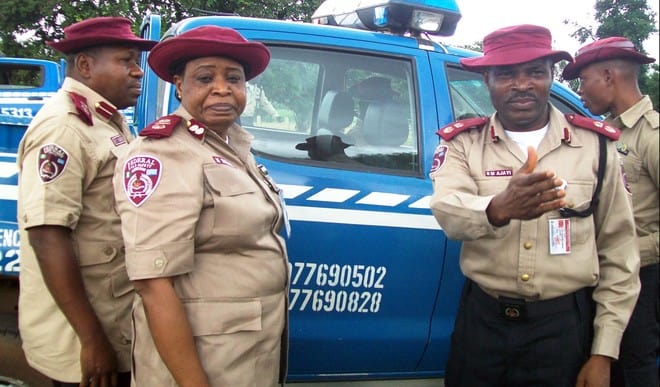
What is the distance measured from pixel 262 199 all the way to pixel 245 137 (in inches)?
9.1

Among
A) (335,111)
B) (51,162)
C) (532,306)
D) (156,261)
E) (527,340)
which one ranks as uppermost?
(335,111)

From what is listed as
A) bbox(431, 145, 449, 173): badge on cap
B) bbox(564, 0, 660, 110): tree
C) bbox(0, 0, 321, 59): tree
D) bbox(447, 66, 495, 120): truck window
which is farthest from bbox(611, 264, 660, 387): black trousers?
bbox(0, 0, 321, 59): tree

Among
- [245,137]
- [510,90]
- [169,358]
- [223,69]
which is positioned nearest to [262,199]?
[245,137]

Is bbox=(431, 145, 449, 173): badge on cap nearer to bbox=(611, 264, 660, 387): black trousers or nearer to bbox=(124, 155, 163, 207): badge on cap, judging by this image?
bbox=(124, 155, 163, 207): badge on cap

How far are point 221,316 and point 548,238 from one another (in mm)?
1030

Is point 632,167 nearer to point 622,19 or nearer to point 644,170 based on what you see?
point 644,170

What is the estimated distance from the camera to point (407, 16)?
2.63 m

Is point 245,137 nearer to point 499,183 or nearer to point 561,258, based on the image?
point 499,183

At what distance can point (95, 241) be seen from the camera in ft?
5.97

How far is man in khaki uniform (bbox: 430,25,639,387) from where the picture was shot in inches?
74.6

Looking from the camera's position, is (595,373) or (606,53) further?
(606,53)

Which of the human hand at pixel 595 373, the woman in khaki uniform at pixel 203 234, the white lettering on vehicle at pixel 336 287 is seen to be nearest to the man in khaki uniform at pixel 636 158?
the human hand at pixel 595 373

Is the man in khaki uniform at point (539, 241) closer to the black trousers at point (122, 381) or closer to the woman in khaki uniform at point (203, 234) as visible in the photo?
the woman in khaki uniform at point (203, 234)

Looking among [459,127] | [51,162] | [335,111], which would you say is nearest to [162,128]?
[51,162]
